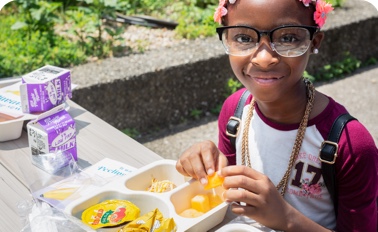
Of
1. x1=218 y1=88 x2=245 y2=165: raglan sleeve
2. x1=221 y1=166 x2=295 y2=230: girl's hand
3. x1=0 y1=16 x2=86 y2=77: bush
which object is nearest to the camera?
x1=221 y1=166 x2=295 y2=230: girl's hand

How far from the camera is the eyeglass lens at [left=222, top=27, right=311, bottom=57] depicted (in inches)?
60.5

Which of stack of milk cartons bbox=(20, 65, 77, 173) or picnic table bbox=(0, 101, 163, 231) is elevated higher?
stack of milk cartons bbox=(20, 65, 77, 173)

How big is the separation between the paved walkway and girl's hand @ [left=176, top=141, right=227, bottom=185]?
205 cm

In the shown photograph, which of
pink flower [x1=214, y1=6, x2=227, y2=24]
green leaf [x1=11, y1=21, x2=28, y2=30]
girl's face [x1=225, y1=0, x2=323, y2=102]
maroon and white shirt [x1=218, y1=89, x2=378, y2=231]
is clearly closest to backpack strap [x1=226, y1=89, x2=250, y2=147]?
maroon and white shirt [x1=218, y1=89, x2=378, y2=231]

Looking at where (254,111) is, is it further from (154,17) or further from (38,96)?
(154,17)

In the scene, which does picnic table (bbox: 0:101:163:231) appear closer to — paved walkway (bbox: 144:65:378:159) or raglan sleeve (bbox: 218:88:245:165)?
raglan sleeve (bbox: 218:88:245:165)

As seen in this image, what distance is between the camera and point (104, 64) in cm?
373

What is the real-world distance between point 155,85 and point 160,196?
2.31 m

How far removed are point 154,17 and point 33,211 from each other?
3248 mm

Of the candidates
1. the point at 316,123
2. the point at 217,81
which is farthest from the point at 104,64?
the point at 316,123

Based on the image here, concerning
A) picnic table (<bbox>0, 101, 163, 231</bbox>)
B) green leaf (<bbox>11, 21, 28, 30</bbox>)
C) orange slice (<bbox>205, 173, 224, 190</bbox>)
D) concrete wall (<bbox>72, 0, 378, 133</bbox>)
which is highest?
orange slice (<bbox>205, 173, 224, 190</bbox>)

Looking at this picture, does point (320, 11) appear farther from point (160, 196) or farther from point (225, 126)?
point (160, 196)

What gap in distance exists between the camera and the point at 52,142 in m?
1.77

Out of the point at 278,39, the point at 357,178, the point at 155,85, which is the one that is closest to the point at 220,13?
the point at 278,39
